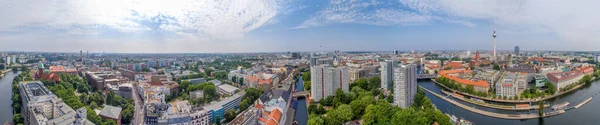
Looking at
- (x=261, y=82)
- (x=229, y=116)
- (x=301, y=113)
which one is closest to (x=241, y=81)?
(x=261, y=82)

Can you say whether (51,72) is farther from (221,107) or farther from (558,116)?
(558,116)

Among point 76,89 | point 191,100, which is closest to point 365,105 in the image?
point 191,100

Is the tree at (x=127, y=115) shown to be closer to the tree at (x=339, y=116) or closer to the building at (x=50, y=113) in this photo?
the building at (x=50, y=113)

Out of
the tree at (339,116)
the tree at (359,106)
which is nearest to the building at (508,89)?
the tree at (359,106)

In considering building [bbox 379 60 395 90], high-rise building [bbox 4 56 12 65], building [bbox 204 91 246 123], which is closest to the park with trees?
building [bbox 204 91 246 123]

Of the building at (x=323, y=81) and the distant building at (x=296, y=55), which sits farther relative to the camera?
the distant building at (x=296, y=55)

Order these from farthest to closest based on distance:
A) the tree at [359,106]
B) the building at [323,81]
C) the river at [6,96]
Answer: the building at [323,81], the tree at [359,106], the river at [6,96]

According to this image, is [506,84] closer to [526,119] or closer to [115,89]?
[526,119]
